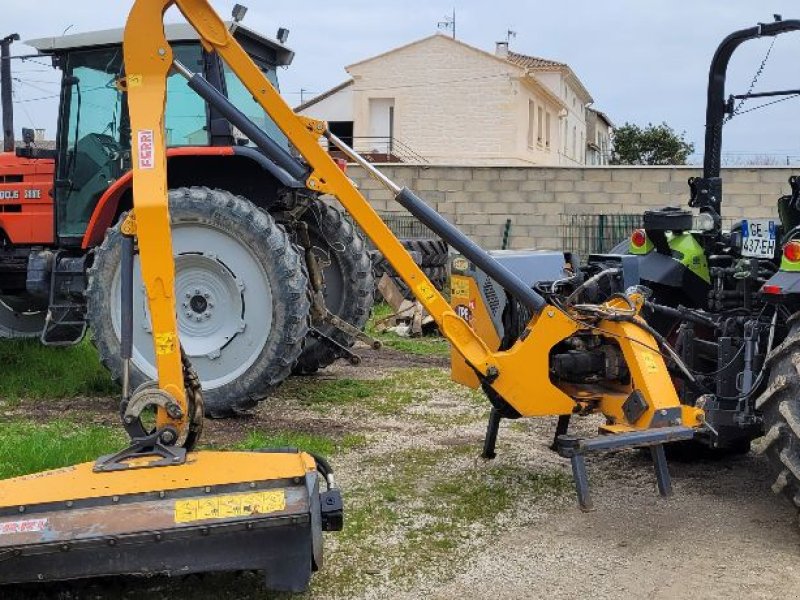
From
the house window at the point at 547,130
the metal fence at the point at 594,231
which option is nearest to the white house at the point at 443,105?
the house window at the point at 547,130

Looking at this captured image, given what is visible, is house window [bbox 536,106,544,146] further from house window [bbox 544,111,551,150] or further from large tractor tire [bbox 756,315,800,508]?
large tractor tire [bbox 756,315,800,508]

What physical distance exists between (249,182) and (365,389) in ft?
6.20

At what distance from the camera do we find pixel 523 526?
4449mm

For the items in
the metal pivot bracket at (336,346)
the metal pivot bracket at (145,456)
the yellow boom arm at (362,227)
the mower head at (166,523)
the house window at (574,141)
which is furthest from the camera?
the house window at (574,141)

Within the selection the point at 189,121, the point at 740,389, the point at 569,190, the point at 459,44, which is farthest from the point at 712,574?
the point at 459,44

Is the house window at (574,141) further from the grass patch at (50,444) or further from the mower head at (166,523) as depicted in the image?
the mower head at (166,523)

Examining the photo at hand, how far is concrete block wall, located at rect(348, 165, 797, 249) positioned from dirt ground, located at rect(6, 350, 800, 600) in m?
9.05

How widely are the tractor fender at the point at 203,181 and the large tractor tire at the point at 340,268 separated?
819 mm

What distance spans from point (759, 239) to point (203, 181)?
388cm

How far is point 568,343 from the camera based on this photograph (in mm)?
4777

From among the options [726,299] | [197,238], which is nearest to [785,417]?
[726,299]

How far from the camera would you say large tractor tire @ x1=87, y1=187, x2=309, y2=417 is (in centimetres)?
616

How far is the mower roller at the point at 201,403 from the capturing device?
3211mm

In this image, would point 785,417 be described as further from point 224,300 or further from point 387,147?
A: point 387,147
